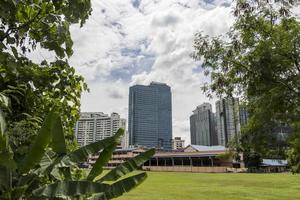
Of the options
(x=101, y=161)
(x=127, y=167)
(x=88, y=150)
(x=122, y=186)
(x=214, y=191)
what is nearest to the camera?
(x=122, y=186)

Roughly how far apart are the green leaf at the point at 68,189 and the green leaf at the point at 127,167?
438mm

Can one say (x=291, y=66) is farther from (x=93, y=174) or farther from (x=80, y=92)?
A: (x=93, y=174)

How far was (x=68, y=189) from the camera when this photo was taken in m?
2.59

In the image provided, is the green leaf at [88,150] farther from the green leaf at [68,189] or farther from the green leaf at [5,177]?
the green leaf at [5,177]

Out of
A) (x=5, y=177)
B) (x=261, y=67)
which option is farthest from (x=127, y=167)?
(x=261, y=67)

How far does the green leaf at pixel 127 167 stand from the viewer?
314cm

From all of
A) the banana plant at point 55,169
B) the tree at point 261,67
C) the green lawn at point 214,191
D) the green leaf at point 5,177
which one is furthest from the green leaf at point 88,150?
the green lawn at point 214,191

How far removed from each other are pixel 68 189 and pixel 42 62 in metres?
1.96

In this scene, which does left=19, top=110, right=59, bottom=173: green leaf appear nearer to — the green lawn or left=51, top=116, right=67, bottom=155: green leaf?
left=51, top=116, right=67, bottom=155: green leaf

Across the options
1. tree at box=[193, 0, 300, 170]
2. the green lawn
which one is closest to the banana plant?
tree at box=[193, 0, 300, 170]

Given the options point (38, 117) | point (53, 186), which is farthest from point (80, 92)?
point (53, 186)

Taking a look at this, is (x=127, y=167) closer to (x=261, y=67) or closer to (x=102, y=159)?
(x=102, y=159)

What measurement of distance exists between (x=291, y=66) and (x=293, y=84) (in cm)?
45

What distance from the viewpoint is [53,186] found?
2590 millimetres
